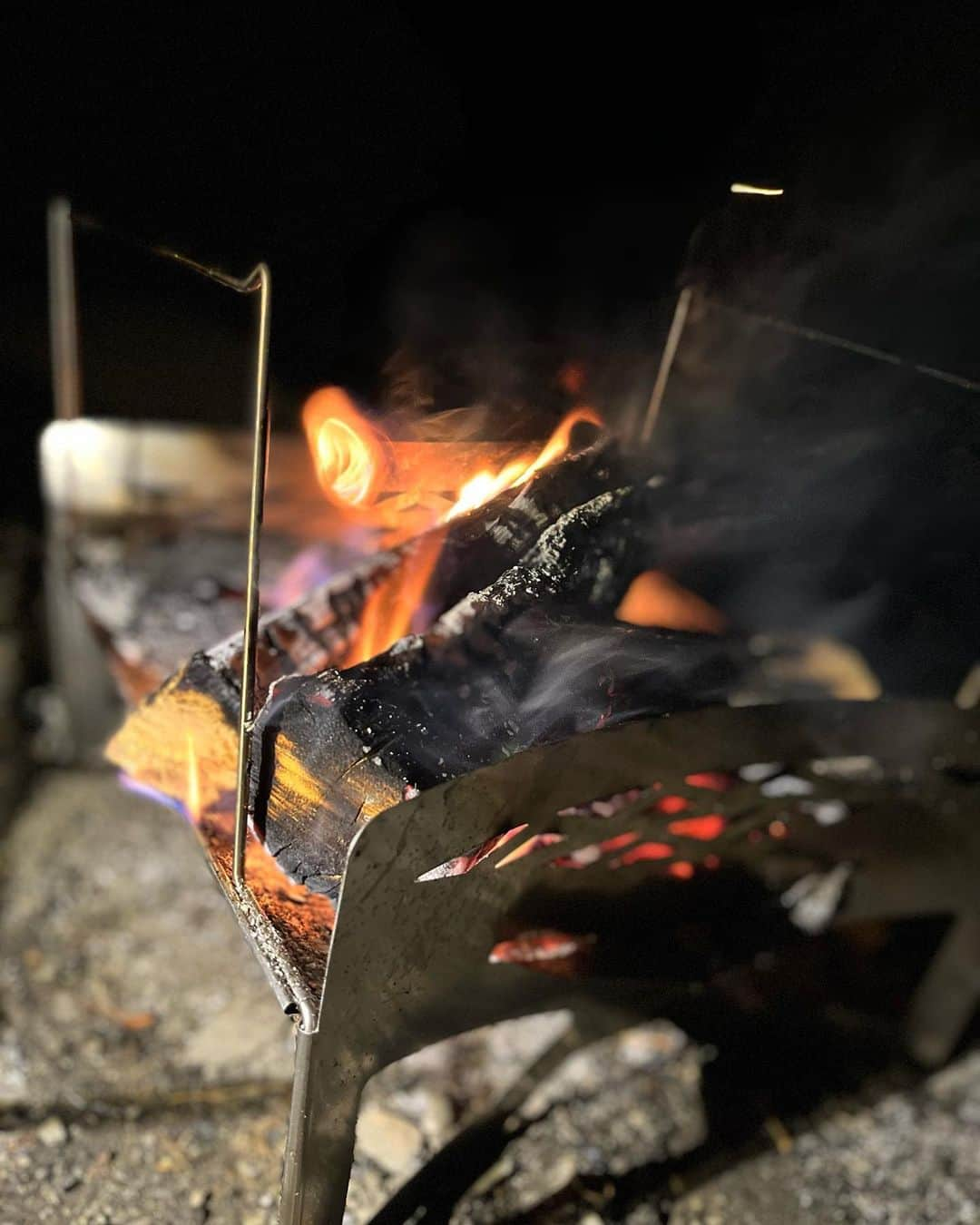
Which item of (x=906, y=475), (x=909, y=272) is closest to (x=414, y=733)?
(x=906, y=475)

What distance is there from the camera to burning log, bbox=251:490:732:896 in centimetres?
166

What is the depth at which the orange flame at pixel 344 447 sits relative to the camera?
210 cm

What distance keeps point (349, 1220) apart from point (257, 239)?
383 centimetres

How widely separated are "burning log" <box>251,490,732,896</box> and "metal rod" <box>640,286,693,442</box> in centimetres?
45

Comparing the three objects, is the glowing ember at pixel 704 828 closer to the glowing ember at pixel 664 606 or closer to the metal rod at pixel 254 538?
the glowing ember at pixel 664 606

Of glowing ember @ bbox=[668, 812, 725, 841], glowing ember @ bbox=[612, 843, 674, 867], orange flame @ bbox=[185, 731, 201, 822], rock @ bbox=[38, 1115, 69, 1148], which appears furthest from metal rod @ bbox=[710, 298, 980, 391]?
rock @ bbox=[38, 1115, 69, 1148]

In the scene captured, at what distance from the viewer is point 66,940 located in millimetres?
2947

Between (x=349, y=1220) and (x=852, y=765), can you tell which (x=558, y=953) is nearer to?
(x=349, y=1220)

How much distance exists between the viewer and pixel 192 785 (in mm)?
2037

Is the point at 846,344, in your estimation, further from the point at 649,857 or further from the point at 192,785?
the point at 192,785

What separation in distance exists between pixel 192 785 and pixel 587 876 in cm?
100

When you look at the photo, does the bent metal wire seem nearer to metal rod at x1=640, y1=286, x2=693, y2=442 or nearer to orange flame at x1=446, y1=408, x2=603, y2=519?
orange flame at x1=446, y1=408, x2=603, y2=519

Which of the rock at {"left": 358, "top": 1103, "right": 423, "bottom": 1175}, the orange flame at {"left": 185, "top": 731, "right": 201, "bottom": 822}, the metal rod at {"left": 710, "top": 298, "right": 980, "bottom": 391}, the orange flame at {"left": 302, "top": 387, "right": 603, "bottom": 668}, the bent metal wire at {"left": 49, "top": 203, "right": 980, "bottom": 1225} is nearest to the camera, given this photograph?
the bent metal wire at {"left": 49, "top": 203, "right": 980, "bottom": 1225}

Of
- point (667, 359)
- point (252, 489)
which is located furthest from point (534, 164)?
point (252, 489)
